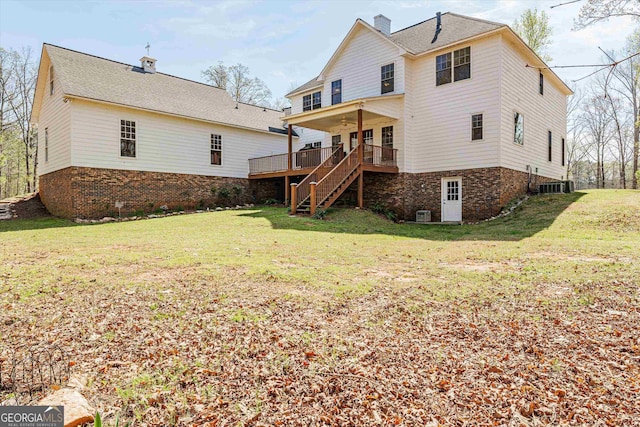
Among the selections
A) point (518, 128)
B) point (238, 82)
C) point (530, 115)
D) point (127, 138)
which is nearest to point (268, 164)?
point (127, 138)

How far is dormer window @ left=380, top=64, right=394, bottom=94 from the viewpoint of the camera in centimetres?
1769

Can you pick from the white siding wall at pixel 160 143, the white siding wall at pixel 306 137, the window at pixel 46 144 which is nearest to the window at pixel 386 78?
the white siding wall at pixel 306 137

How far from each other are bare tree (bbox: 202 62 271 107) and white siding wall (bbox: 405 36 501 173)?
1005 inches

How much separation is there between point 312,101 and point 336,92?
2.60 metres

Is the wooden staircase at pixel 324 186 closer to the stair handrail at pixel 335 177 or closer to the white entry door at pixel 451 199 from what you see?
the stair handrail at pixel 335 177

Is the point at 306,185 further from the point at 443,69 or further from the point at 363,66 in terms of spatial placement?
the point at 443,69

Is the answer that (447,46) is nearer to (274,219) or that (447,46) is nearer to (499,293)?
(274,219)

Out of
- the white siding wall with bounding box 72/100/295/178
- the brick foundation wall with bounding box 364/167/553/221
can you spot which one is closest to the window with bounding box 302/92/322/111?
the white siding wall with bounding box 72/100/295/178

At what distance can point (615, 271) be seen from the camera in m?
6.14

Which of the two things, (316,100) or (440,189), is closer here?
(440,189)

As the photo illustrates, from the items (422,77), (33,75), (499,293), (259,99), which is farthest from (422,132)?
(33,75)

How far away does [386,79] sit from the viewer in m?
17.9

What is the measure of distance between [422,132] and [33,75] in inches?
1274

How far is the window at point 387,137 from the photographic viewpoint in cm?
1791
